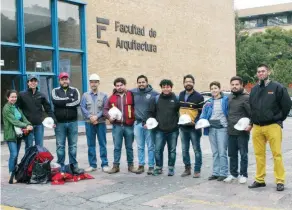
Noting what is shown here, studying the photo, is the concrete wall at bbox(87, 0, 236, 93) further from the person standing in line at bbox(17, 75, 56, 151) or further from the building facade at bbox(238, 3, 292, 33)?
the building facade at bbox(238, 3, 292, 33)

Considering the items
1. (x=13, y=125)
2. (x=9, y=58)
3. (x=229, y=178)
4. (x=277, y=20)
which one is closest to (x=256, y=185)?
(x=229, y=178)

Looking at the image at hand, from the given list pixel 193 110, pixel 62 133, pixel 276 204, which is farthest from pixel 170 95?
pixel 276 204

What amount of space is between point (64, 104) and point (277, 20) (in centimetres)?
6728

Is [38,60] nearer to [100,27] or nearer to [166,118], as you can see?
[100,27]

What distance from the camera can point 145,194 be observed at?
6.71 metres

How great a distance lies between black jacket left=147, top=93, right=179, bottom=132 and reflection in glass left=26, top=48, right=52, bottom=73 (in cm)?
968

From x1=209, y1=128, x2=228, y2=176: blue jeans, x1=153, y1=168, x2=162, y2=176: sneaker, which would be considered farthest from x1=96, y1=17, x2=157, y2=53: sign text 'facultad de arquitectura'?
x1=209, y1=128, x2=228, y2=176: blue jeans

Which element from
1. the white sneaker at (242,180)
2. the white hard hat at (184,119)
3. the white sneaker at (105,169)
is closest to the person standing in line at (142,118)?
the white sneaker at (105,169)

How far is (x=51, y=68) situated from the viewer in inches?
684

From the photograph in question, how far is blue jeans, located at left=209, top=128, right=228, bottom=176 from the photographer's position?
297 inches

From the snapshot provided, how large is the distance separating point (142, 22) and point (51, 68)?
281 inches

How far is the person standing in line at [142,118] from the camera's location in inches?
328

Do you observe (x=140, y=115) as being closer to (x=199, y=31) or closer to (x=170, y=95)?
(x=170, y=95)

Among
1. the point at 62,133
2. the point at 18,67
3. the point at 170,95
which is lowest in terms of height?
the point at 62,133
